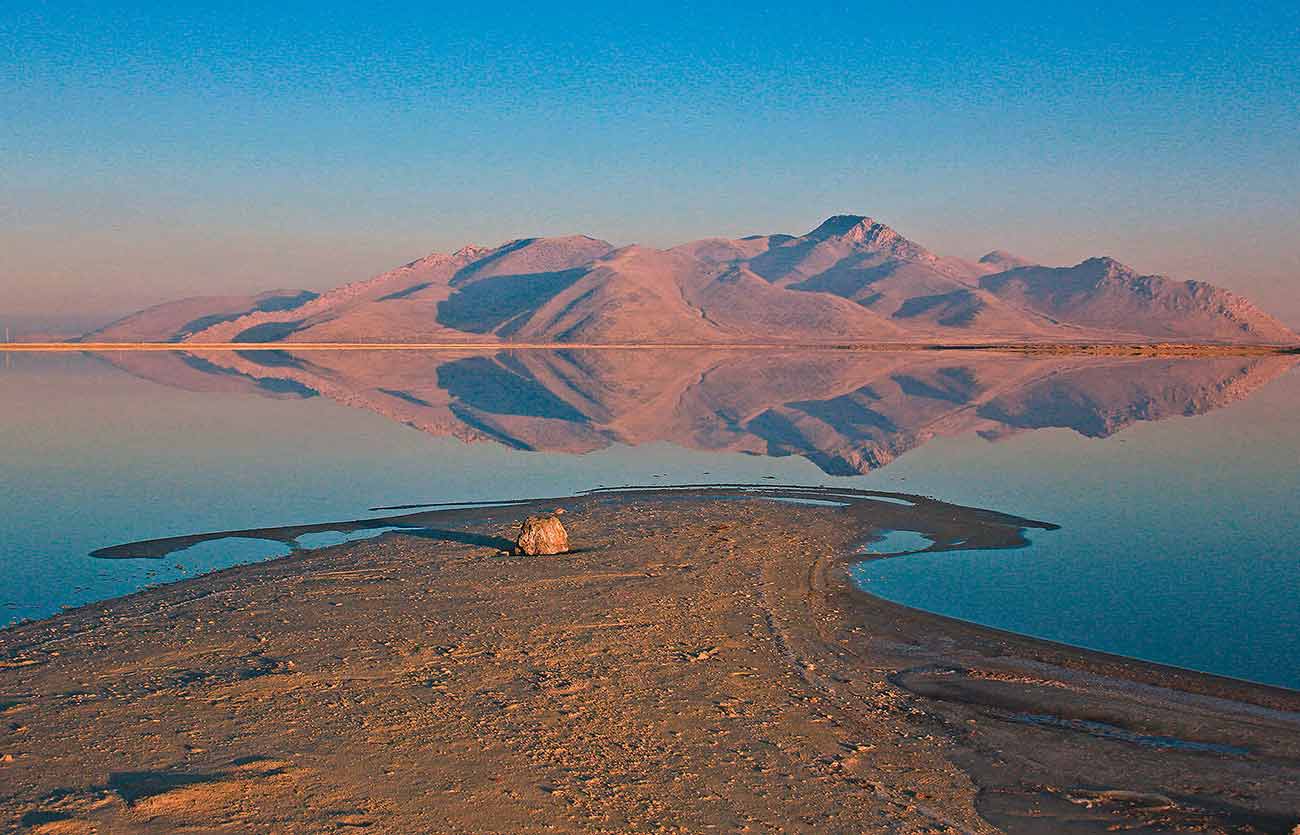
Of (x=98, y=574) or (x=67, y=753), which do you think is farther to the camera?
(x=98, y=574)

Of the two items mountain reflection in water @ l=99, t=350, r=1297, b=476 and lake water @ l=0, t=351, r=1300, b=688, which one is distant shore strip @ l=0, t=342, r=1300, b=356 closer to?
mountain reflection in water @ l=99, t=350, r=1297, b=476

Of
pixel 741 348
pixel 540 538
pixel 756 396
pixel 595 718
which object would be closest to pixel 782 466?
pixel 540 538

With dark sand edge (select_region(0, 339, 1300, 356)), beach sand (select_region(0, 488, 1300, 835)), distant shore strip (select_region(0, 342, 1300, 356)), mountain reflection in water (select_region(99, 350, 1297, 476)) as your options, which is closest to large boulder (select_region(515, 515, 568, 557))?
beach sand (select_region(0, 488, 1300, 835))

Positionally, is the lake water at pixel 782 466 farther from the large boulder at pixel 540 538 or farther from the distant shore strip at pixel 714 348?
the distant shore strip at pixel 714 348

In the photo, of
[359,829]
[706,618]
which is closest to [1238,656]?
[706,618]

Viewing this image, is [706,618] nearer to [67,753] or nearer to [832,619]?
[832,619]

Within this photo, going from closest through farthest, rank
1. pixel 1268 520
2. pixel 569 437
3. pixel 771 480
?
pixel 1268 520 < pixel 771 480 < pixel 569 437

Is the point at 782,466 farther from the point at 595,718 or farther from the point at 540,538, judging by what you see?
the point at 595,718
